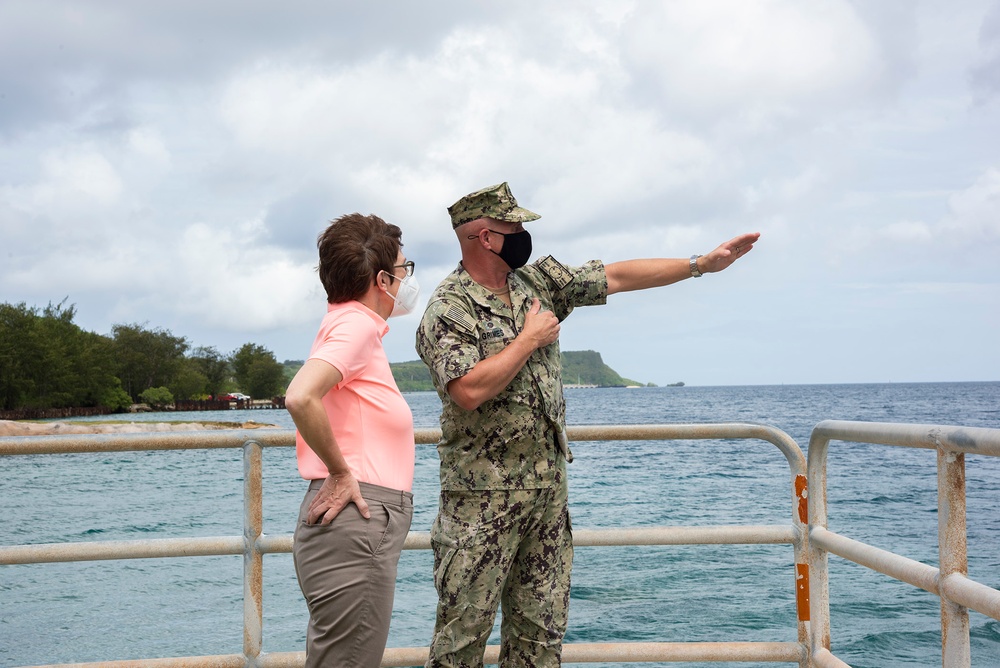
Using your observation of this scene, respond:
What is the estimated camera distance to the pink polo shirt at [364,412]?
7.63ft

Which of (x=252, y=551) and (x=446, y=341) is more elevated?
(x=446, y=341)

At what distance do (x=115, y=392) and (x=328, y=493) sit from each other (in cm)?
9904

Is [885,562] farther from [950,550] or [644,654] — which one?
[644,654]

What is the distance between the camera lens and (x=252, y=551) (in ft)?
10.5

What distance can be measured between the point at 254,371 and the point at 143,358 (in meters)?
23.7

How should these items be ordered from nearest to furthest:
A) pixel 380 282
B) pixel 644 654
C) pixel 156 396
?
1. pixel 380 282
2. pixel 644 654
3. pixel 156 396

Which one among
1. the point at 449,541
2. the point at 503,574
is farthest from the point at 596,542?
the point at 449,541

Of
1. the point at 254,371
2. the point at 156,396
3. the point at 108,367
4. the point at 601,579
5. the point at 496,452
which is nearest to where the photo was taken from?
the point at 496,452

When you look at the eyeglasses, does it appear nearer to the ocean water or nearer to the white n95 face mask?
the white n95 face mask

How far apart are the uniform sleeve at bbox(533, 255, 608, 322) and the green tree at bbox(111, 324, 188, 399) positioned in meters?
104

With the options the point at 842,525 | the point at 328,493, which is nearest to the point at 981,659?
the point at 328,493

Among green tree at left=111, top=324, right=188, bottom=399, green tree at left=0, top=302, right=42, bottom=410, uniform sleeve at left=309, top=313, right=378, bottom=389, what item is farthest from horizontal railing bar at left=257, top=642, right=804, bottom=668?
green tree at left=111, top=324, right=188, bottom=399

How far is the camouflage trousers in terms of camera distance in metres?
2.67

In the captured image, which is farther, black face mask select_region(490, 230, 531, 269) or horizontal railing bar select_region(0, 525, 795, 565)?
horizontal railing bar select_region(0, 525, 795, 565)
